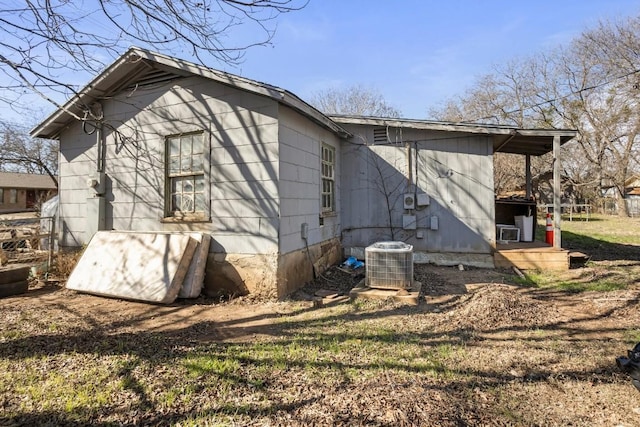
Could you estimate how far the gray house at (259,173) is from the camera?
5.30m

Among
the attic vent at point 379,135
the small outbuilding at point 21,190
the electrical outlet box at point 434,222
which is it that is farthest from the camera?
the small outbuilding at point 21,190

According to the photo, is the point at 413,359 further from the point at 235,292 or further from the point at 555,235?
the point at 555,235

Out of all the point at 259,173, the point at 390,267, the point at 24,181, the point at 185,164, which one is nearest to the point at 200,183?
the point at 185,164

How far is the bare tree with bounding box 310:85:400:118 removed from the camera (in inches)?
1041

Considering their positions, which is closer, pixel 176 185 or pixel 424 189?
pixel 176 185

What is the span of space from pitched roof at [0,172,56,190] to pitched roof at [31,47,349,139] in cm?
2935

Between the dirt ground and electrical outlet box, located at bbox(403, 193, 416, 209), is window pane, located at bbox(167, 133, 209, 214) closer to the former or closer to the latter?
the dirt ground

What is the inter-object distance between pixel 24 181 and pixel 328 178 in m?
35.5

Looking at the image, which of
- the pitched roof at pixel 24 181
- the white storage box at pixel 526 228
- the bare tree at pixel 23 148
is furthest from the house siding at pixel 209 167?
the pitched roof at pixel 24 181

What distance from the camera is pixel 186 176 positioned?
19.5 ft

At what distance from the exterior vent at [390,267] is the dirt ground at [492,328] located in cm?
50

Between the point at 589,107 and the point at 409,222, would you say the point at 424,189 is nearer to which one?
the point at 409,222

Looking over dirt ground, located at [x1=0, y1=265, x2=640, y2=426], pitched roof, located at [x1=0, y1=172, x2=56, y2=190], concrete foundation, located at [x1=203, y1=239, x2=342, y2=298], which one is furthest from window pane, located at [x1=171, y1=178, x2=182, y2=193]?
pitched roof, located at [x1=0, y1=172, x2=56, y2=190]

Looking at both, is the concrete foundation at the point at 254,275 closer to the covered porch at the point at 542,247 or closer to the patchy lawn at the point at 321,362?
the patchy lawn at the point at 321,362
